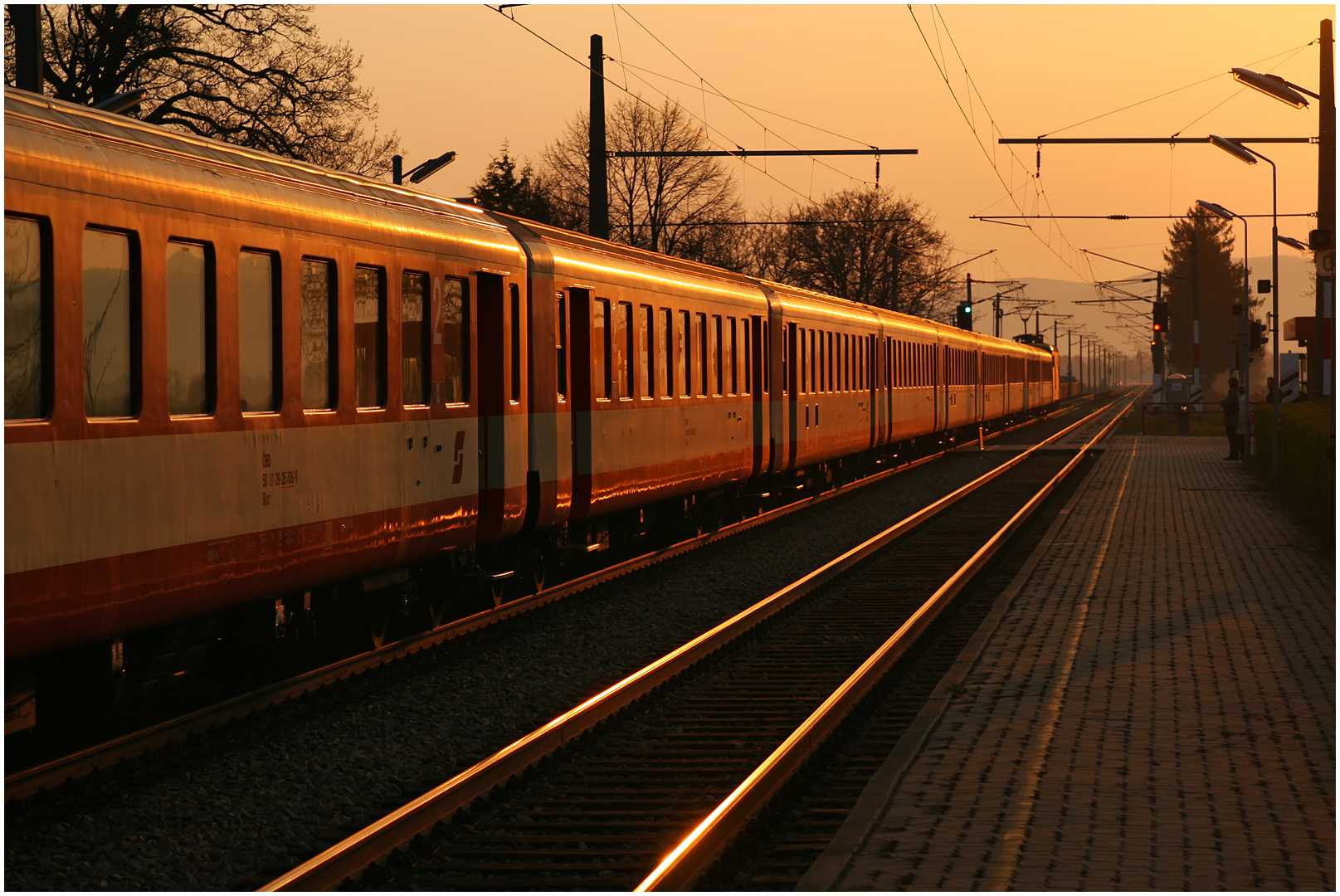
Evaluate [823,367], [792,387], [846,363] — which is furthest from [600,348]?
[846,363]

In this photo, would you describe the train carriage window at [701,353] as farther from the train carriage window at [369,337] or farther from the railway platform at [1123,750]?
the train carriage window at [369,337]

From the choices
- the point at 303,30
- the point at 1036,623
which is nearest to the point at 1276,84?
the point at 1036,623

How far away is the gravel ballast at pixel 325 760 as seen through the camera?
6.80 metres

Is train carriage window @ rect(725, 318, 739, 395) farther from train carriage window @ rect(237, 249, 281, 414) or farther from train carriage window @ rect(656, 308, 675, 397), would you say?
train carriage window @ rect(237, 249, 281, 414)

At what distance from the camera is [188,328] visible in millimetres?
8297

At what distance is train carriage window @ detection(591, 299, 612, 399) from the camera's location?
49.2ft

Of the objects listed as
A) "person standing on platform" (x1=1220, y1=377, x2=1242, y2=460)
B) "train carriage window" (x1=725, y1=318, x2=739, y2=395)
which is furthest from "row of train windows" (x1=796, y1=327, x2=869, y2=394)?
"person standing on platform" (x1=1220, y1=377, x2=1242, y2=460)

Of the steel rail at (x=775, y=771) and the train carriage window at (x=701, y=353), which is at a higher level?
the train carriage window at (x=701, y=353)

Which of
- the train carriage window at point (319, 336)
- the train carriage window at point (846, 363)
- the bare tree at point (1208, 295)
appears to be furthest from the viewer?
the bare tree at point (1208, 295)

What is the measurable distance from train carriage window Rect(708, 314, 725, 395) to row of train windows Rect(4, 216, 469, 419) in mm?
7983

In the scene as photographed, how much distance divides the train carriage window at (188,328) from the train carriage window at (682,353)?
963 centimetres

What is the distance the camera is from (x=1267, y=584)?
1570 centimetres

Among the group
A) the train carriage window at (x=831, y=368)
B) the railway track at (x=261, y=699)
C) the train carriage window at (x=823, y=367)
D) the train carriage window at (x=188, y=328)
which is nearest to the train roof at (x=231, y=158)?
the train carriage window at (x=188, y=328)

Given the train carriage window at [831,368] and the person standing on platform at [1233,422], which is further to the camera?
the person standing on platform at [1233,422]
